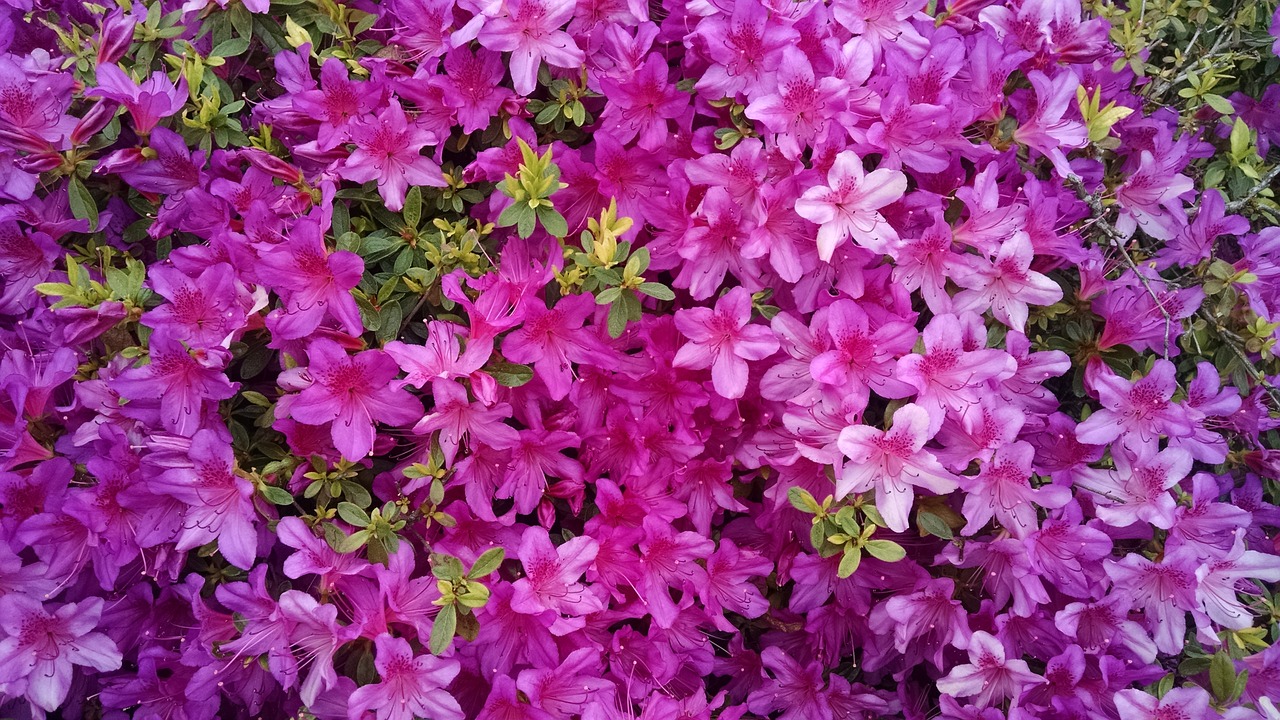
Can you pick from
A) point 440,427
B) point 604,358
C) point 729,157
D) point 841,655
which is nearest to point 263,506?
point 440,427

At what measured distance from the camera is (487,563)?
1677 millimetres

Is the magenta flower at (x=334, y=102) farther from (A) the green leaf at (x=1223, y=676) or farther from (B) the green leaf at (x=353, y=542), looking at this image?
(A) the green leaf at (x=1223, y=676)

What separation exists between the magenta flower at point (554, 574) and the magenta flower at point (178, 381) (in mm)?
648

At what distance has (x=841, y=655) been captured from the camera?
7.14 ft

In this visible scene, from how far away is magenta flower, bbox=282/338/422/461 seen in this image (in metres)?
1.65

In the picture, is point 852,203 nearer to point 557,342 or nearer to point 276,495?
point 557,342

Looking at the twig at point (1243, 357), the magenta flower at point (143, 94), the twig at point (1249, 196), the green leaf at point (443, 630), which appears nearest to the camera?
the green leaf at point (443, 630)

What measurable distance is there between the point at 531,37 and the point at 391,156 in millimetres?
369

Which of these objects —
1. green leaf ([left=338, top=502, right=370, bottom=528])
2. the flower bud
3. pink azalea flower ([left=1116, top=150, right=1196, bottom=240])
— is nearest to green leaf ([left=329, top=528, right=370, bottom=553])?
green leaf ([left=338, top=502, right=370, bottom=528])

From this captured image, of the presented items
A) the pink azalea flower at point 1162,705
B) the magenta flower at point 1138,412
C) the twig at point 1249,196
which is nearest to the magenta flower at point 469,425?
the magenta flower at point 1138,412

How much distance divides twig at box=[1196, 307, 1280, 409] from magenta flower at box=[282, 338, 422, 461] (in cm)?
179

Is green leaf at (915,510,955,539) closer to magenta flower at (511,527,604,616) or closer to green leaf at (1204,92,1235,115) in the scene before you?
magenta flower at (511,527,604,616)

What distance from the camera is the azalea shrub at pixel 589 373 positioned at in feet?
5.68

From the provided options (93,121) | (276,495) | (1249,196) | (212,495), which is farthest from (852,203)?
(93,121)
